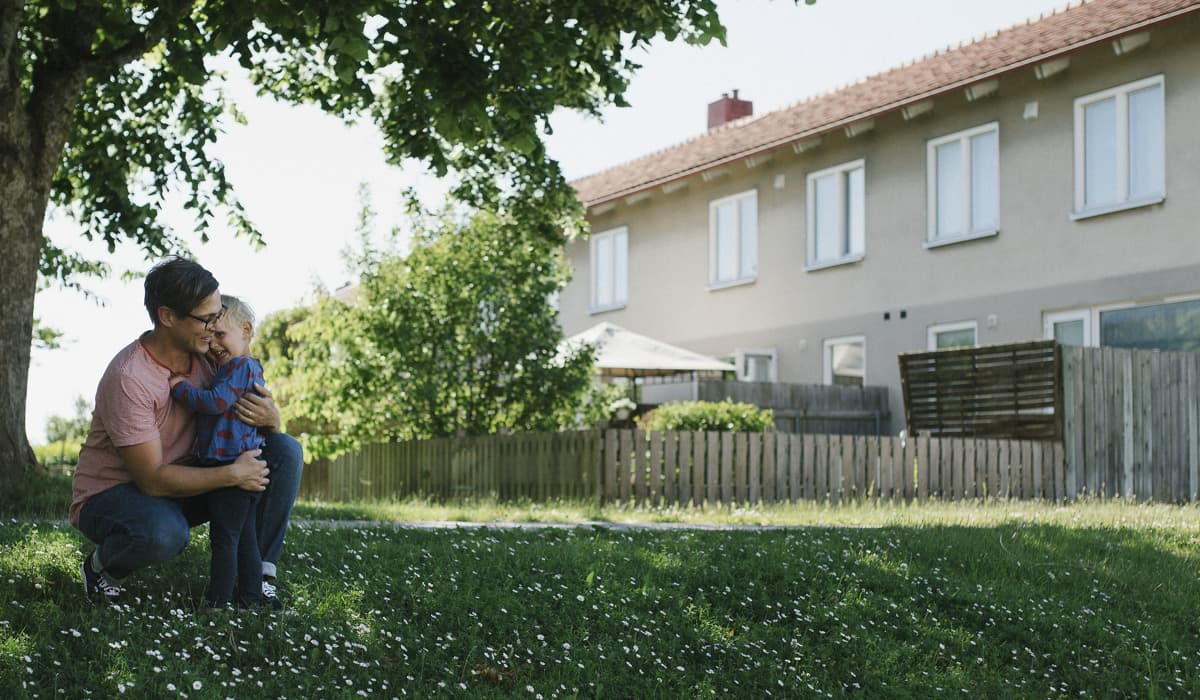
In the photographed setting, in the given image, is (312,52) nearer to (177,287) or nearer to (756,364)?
(177,287)

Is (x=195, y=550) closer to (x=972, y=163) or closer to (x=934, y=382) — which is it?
(x=934, y=382)

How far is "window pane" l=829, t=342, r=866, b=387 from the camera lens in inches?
924

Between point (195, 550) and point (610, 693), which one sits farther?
point (195, 550)

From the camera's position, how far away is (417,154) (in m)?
13.8

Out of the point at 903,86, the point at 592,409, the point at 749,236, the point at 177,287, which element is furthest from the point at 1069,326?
the point at 177,287

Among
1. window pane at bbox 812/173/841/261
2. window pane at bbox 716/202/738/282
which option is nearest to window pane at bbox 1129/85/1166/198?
window pane at bbox 812/173/841/261

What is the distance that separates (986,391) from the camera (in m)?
17.0

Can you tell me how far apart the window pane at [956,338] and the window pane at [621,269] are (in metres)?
9.07

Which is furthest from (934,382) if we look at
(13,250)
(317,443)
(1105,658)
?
(13,250)

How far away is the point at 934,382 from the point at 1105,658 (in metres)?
10.5

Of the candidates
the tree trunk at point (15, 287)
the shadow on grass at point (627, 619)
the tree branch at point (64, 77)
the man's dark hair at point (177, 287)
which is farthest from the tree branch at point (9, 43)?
the man's dark hair at point (177, 287)

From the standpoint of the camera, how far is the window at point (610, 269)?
2962 centimetres

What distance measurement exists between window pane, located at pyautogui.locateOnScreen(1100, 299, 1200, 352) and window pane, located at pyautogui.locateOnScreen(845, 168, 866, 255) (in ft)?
17.5

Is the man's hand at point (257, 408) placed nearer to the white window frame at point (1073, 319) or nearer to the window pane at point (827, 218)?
the white window frame at point (1073, 319)
